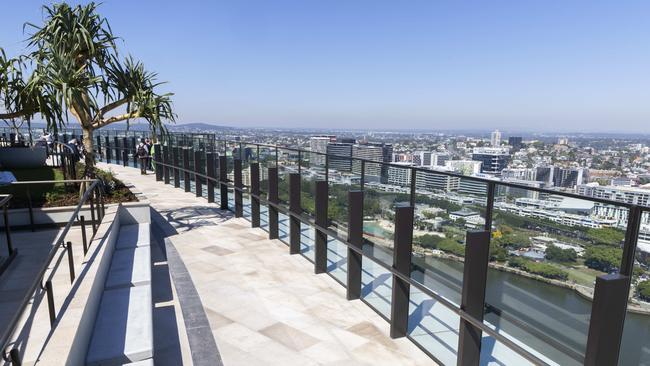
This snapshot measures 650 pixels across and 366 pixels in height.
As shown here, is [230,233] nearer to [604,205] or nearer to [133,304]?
[133,304]

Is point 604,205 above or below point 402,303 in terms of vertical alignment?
above

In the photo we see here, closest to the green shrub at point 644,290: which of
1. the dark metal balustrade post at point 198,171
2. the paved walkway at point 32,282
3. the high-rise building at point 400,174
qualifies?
the high-rise building at point 400,174

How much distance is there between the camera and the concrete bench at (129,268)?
530cm

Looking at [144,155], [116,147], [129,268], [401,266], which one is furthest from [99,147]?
[401,266]

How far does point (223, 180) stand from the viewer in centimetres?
1155

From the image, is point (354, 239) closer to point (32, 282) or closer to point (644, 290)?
point (644, 290)

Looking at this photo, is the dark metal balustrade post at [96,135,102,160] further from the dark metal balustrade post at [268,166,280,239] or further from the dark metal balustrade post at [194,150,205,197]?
the dark metal balustrade post at [268,166,280,239]

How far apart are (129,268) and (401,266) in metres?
3.84

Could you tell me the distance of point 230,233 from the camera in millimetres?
9477

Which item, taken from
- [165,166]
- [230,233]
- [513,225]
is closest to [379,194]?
[513,225]

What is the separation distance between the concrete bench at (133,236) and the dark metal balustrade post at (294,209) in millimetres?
2592

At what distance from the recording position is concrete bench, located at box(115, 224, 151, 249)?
7043 millimetres

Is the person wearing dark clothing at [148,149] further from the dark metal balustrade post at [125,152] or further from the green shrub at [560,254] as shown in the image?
the green shrub at [560,254]

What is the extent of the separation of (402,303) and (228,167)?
7472 millimetres
